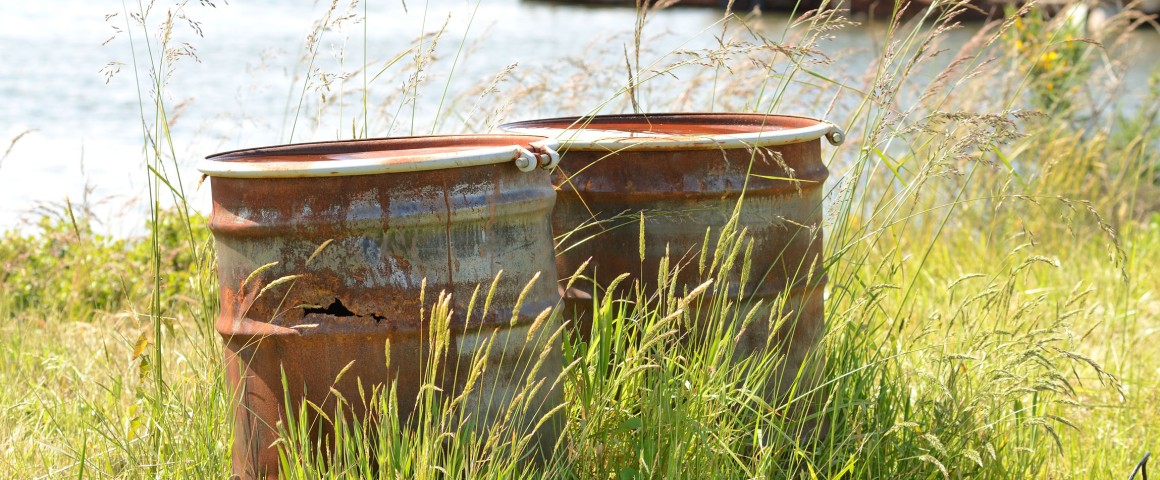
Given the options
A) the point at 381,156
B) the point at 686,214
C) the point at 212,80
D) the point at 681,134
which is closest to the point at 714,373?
the point at 686,214

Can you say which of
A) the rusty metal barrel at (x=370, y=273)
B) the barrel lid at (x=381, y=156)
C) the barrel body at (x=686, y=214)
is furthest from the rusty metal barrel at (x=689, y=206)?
the rusty metal barrel at (x=370, y=273)

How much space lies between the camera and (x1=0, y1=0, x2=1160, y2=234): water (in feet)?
14.8

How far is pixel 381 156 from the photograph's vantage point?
1975 millimetres

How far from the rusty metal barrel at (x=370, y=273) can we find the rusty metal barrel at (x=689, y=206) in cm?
31

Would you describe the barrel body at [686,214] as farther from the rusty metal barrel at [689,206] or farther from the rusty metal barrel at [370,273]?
the rusty metal barrel at [370,273]

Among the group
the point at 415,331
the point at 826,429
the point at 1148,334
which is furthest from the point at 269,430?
the point at 1148,334

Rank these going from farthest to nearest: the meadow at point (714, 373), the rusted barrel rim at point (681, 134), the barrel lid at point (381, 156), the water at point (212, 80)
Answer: the water at point (212, 80) < the rusted barrel rim at point (681, 134) < the meadow at point (714, 373) < the barrel lid at point (381, 156)

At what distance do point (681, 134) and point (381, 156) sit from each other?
0.65 metres

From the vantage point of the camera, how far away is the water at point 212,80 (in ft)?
14.8

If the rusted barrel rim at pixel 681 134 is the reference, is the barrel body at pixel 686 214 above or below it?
below

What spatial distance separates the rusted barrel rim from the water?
0.19 meters

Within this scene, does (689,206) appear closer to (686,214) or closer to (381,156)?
(686,214)

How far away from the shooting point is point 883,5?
31531mm

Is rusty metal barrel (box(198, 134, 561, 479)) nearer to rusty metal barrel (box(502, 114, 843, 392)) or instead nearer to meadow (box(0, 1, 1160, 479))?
meadow (box(0, 1, 1160, 479))
